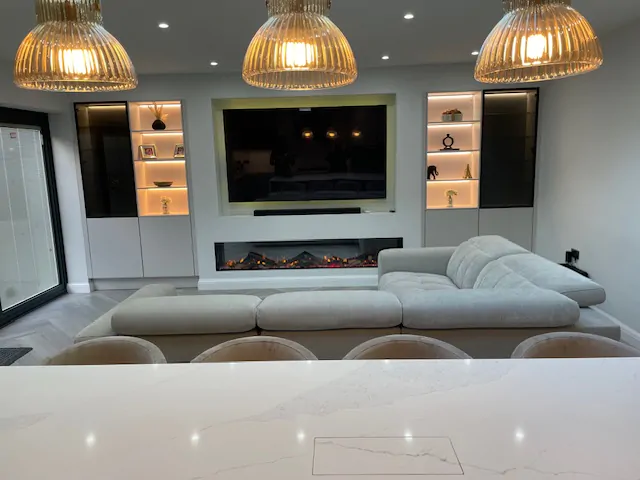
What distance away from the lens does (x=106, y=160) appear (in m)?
5.62

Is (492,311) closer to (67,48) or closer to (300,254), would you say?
(67,48)

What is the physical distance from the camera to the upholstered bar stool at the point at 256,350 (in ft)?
5.43

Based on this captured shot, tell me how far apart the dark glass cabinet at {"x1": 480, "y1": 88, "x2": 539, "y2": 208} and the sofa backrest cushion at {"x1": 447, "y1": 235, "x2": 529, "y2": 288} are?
5.70 feet

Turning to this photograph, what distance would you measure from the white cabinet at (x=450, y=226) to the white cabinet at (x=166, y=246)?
2966 millimetres

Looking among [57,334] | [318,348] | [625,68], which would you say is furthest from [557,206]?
[57,334]

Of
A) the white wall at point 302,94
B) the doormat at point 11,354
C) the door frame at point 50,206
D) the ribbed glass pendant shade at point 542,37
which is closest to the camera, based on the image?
the ribbed glass pendant shade at point 542,37

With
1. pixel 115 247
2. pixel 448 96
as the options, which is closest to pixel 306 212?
pixel 448 96

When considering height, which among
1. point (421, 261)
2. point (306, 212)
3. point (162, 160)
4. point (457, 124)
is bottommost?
point (421, 261)

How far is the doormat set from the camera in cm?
374

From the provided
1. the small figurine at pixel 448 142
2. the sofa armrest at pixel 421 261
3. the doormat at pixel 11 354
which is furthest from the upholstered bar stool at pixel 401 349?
the small figurine at pixel 448 142

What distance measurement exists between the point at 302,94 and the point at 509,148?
2.56 m

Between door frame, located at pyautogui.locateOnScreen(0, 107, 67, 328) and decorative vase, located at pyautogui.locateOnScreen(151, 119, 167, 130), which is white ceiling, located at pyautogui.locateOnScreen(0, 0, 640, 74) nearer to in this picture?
door frame, located at pyautogui.locateOnScreen(0, 107, 67, 328)

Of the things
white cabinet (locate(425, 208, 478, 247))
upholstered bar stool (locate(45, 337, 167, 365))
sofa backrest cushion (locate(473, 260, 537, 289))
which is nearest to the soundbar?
white cabinet (locate(425, 208, 478, 247))

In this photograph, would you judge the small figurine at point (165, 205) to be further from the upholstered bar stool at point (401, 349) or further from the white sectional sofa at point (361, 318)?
the upholstered bar stool at point (401, 349)
